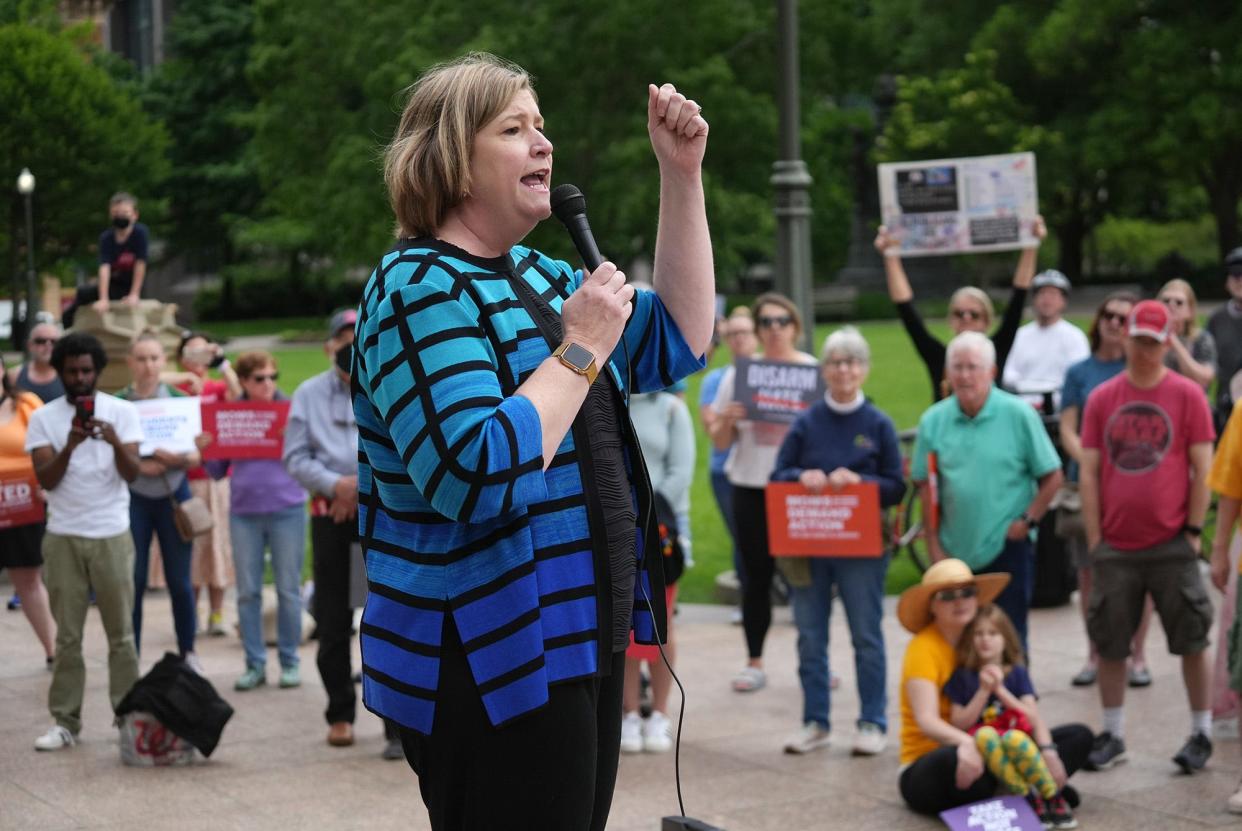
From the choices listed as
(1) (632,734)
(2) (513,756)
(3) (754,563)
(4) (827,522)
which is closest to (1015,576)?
(4) (827,522)

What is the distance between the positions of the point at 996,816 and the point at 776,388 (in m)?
3.24

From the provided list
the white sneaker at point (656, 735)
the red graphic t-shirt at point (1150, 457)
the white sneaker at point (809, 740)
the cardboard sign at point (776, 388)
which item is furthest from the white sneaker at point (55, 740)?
the red graphic t-shirt at point (1150, 457)

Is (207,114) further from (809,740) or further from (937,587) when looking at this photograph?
(937,587)

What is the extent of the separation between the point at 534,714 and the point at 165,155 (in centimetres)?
5707

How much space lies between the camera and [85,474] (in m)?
7.74

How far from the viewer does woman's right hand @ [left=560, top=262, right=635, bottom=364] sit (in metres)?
2.75

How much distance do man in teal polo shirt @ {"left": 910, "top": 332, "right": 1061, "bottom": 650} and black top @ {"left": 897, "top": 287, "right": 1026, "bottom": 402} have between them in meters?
1.27

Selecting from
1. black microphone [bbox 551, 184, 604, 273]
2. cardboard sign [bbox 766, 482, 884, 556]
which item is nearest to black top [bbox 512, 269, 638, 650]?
black microphone [bbox 551, 184, 604, 273]

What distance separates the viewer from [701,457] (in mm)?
20047

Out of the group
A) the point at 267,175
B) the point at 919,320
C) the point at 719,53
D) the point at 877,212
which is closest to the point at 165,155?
the point at 267,175

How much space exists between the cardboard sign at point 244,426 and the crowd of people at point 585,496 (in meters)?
0.07

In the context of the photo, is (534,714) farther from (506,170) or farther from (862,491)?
(862,491)

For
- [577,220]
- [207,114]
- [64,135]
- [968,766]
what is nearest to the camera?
[577,220]

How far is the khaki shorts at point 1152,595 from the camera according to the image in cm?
727
